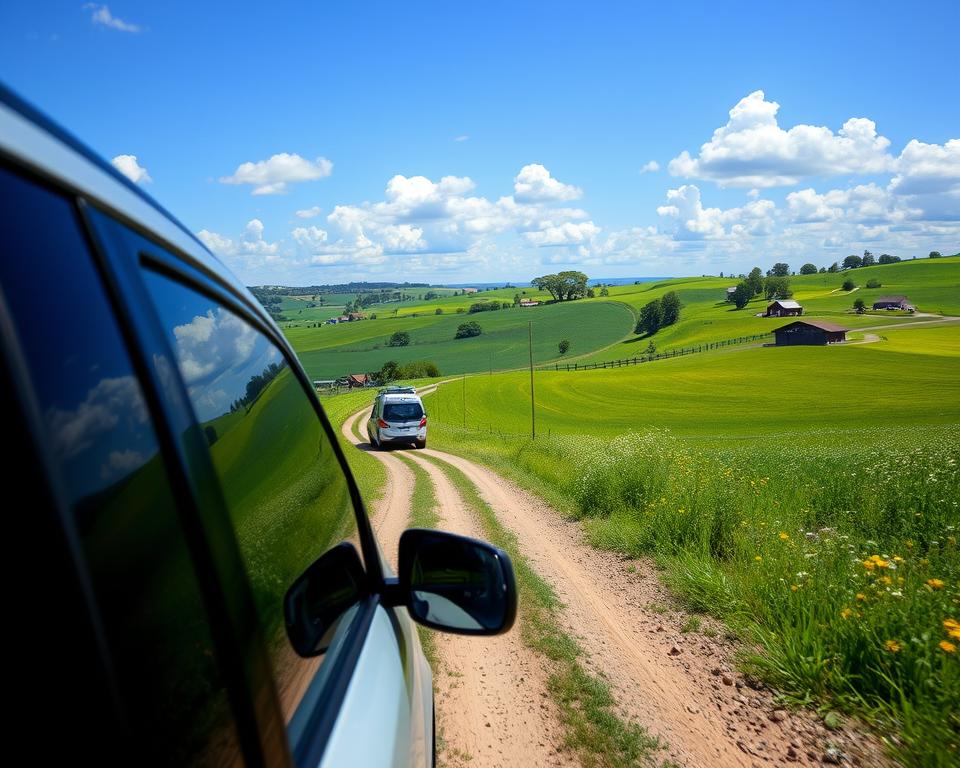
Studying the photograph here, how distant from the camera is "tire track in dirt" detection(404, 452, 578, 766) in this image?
4199 mm

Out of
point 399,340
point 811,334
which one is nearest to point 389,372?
point 399,340

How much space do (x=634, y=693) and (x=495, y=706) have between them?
0.99 meters

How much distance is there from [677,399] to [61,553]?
6240cm

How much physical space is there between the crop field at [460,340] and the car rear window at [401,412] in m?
57.9

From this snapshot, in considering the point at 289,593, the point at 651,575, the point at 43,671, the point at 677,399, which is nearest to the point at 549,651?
the point at 651,575

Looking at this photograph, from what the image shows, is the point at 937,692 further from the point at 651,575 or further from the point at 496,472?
the point at 496,472

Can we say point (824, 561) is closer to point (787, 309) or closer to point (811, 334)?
point (811, 334)

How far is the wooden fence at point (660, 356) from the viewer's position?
294 ft

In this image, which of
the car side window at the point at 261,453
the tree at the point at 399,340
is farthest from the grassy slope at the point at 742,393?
the car side window at the point at 261,453

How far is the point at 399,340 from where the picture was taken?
373ft

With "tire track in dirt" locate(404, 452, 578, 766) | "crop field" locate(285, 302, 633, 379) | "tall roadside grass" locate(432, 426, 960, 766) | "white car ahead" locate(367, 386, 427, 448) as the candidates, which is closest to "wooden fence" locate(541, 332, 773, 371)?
"crop field" locate(285, 302, 633, 379)

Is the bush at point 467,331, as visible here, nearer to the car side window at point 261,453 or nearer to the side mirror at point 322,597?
the side mirror at point 322,597

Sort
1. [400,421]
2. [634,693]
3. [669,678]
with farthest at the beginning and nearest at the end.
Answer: [400,421]
[669,678]
[634,693]

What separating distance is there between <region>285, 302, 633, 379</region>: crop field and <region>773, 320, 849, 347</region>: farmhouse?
93.2 feet
